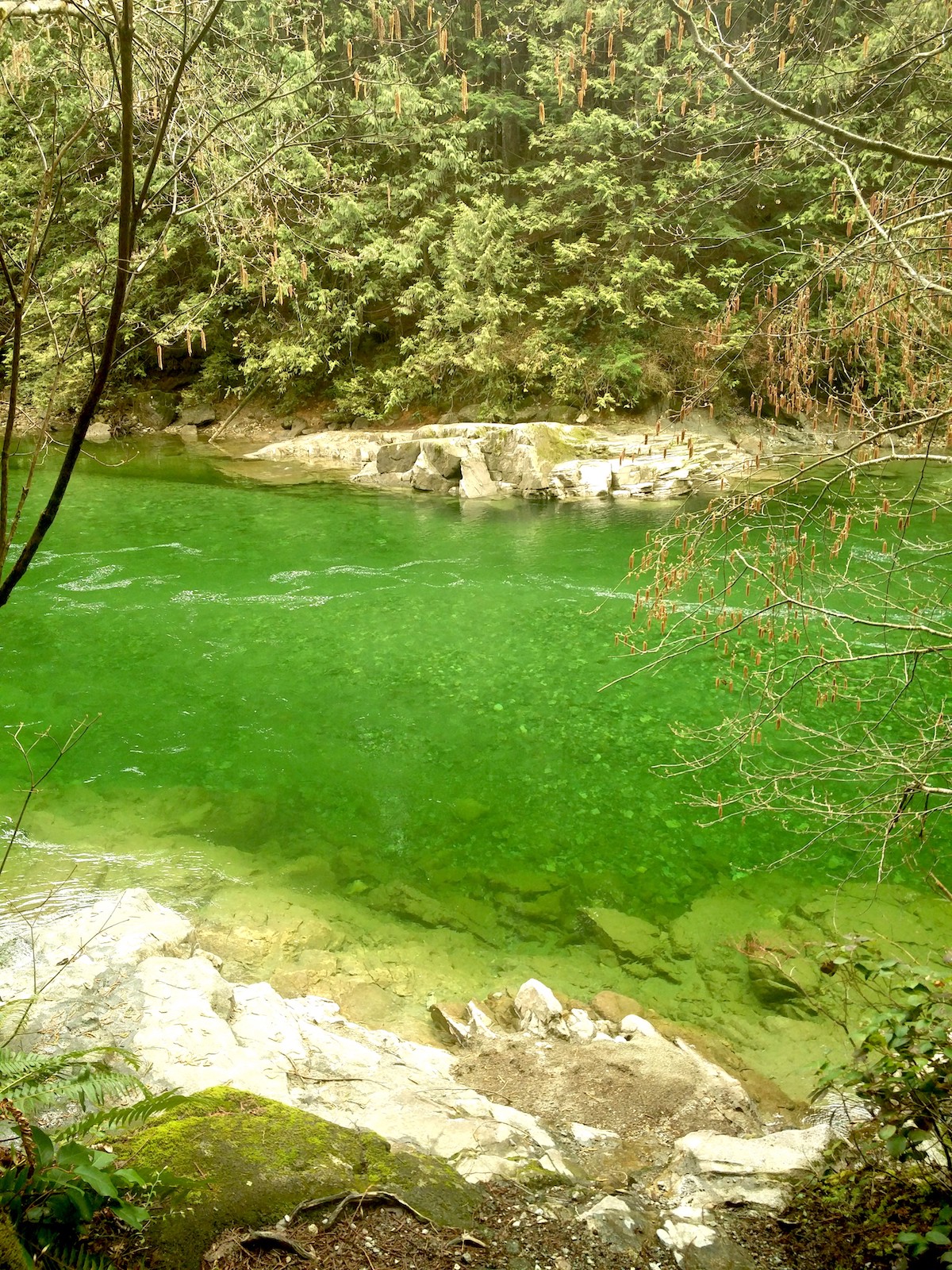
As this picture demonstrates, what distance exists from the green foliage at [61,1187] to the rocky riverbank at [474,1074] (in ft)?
1.45

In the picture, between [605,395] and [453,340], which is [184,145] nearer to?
[605,395]

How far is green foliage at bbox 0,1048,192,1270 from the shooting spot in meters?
1.69

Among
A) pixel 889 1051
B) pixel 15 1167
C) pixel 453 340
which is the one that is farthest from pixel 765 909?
pixel 453 340

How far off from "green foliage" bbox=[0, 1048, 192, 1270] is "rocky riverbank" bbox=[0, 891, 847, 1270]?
0.44 m

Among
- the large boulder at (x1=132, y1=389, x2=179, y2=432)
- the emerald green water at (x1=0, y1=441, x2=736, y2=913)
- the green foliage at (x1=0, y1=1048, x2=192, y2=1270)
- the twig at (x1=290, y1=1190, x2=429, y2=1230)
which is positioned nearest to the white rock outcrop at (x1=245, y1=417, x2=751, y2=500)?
the emerald green water at (x1=0, y1=441, x2=736, y2=913)

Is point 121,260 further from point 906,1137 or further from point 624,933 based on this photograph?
point 624,933

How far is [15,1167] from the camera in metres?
1.77

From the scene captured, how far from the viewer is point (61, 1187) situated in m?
1.75

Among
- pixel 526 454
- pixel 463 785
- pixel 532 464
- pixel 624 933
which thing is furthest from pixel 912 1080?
pixel 526 454

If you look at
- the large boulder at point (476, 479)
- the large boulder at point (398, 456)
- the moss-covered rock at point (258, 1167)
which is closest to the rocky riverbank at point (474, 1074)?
the moss-covered rock at point (258, 1167)

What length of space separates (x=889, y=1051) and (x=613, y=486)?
48.8 feet

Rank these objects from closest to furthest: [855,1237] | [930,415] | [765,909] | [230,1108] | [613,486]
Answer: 1. [855,1237]
2. [230,1108]
3. [930,415]
4. [765,909]
5. [613,486]

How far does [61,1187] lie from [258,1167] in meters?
0.67

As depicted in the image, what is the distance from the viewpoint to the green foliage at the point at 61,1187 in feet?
5.56
